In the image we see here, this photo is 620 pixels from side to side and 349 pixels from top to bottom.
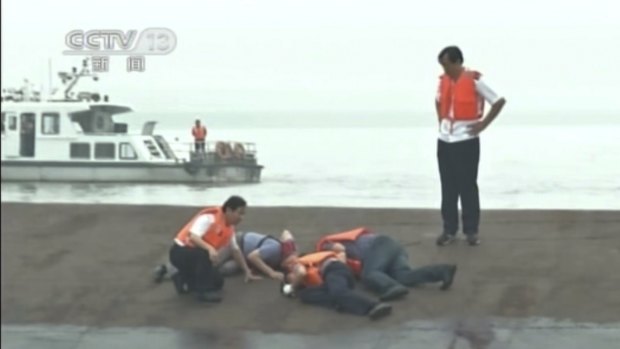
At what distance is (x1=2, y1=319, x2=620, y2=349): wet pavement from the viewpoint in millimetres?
5523

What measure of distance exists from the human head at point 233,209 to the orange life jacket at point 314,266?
1.33 feet

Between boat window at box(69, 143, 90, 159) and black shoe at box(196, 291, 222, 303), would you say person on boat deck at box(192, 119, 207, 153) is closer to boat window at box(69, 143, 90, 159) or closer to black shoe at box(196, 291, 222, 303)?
boat window at box(69, 143, 90, 159)

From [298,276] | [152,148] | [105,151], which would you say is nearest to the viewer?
[298,276]

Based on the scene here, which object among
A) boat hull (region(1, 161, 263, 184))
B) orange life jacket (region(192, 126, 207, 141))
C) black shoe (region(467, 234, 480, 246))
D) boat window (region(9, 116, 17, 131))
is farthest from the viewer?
orange life jacket (region(192, 126, 207, 141))

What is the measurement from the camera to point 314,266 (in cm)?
642

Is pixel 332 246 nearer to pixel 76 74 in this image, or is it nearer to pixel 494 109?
pixel 494 109

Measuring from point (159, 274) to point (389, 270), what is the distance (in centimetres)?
126

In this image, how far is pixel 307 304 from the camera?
→ 630cm

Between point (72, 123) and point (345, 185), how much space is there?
131 inches

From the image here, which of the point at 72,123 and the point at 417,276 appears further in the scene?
the point at 72,123

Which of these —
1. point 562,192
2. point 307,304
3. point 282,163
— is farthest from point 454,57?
point 282,163

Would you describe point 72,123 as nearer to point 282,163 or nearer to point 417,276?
point 282,163

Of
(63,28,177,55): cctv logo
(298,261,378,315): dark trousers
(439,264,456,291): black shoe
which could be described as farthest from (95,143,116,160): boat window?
(439,264,456,291): black shoe

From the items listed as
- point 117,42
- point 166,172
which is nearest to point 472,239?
point 117,42
